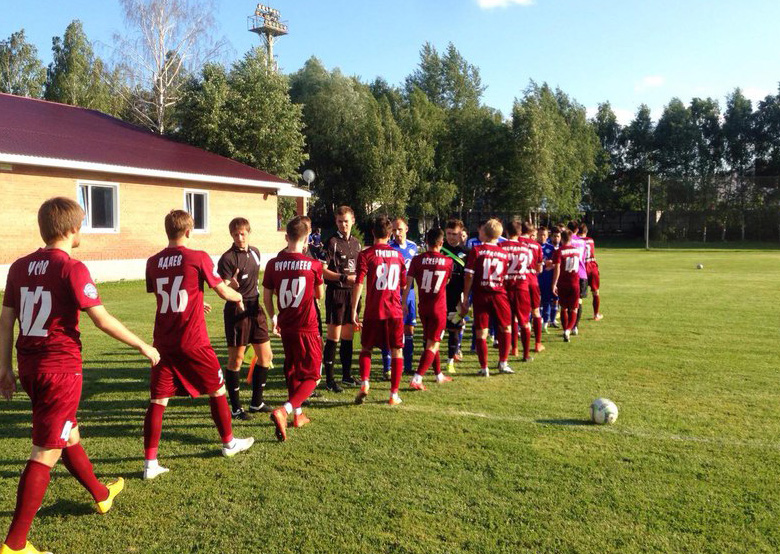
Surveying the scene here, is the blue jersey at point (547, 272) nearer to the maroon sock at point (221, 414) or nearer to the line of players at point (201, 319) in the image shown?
the line of players at point (201, 319)

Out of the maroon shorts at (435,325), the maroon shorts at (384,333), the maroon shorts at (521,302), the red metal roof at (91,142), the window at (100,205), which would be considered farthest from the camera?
the window at (100,205)

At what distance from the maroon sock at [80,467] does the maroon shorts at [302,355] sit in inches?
77.5

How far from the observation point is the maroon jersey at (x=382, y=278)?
6281 millimetres

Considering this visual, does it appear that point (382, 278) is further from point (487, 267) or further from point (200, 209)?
point (200, 209)

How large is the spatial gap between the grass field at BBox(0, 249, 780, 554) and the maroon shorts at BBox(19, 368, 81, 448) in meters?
0.65

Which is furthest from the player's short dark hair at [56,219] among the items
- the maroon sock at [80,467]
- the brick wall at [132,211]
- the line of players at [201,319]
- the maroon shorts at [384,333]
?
the brick wall at [132,211]

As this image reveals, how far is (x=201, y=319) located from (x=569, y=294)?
6.99 meters

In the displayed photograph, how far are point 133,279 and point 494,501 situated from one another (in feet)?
58.3

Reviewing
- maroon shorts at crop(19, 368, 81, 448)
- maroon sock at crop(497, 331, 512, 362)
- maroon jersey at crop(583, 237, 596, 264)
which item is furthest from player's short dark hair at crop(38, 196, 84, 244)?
maroon jersey at crop(583, 237, 596, 264)

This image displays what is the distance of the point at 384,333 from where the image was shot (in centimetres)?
643

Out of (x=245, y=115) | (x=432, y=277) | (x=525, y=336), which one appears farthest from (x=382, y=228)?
(x=245, y=115)

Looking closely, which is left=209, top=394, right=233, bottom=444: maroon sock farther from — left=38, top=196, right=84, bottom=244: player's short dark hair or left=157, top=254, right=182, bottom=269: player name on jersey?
left=38, top=196, right=84, bottom=244: player's short dark hair

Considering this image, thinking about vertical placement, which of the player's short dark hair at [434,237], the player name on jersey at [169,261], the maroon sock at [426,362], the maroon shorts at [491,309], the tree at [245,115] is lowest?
the maroon sock at [426,362]

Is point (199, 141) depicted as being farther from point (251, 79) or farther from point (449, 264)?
point (449, 264)
